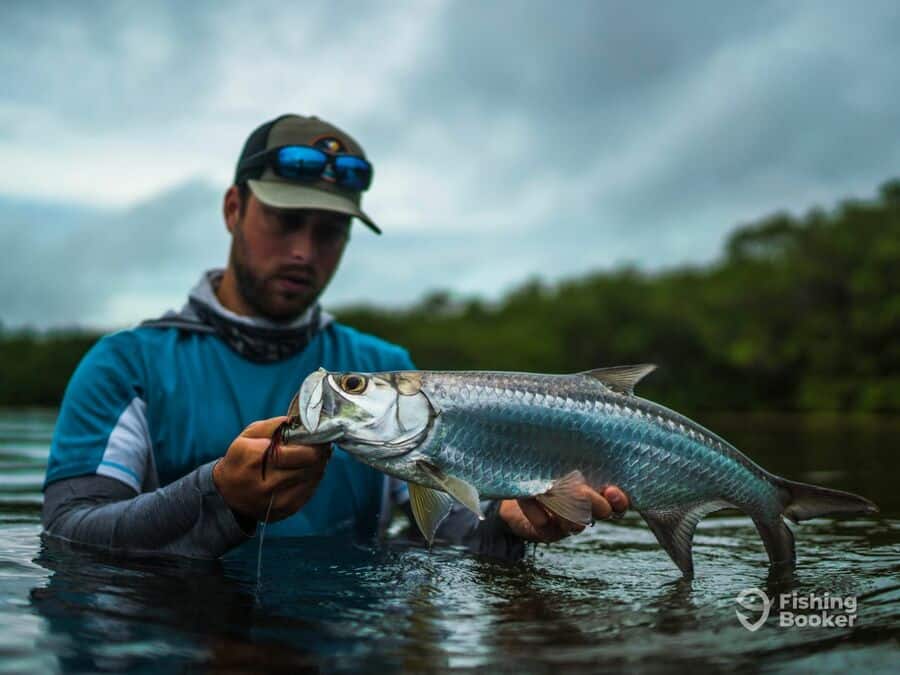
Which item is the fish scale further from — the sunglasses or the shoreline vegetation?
the shoreline vegetation

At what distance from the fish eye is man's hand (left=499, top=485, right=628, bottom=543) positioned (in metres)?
1.12

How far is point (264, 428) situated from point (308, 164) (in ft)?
7.83

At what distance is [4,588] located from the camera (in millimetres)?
4512

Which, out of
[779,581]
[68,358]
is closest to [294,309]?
[779,581]

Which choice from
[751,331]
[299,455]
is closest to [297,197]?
[299,455]

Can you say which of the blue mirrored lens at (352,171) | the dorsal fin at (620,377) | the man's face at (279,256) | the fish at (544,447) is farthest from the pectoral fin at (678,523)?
the blue mirrored lens at (352,171)

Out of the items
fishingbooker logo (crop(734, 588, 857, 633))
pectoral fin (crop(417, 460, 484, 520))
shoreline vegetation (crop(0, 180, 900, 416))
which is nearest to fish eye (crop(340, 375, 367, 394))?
pectoral fin (crop(417, 460, 484, 520))

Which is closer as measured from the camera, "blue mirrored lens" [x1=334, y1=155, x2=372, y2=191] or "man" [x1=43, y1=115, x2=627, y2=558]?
"man" [x1=43, y1=115, x2=627, y2=558]

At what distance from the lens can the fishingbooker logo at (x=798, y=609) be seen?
13.2 ft

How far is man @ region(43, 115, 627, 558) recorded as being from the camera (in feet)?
17.2

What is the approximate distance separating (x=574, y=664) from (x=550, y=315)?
274 feet

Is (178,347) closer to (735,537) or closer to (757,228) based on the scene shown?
(735,537)

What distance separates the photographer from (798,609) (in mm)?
4262

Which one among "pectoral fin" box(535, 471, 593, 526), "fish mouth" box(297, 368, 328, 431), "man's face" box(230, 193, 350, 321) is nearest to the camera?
"fish mouth" box(297, 368, 328, 431)
